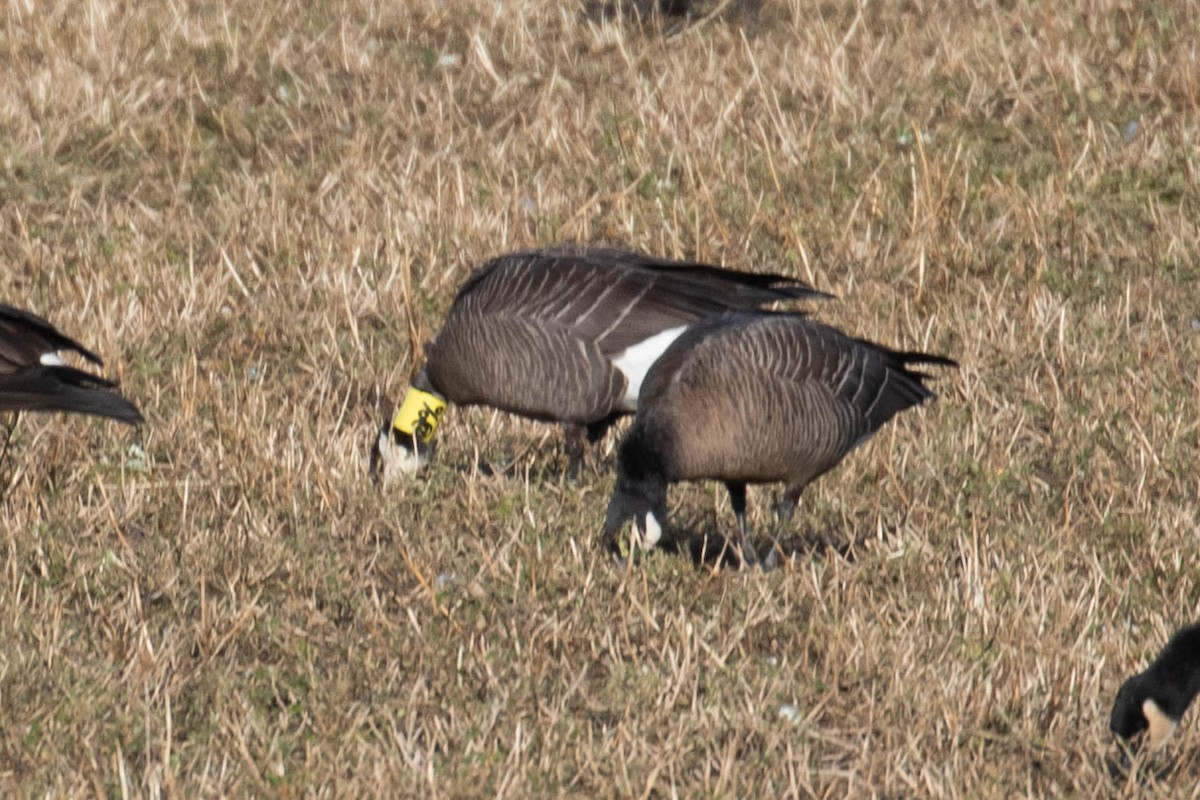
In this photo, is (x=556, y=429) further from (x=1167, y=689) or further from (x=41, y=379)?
(x=1167, y=689)

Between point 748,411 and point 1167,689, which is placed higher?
point 1167,689

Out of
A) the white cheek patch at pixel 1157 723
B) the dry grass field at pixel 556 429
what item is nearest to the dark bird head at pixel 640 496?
the dry grass field at pixel 556 429

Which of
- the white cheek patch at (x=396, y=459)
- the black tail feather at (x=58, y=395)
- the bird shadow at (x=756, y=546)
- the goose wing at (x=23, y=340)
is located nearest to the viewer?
the black tail feather at (x=58, y=395)

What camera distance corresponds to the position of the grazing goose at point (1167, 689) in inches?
154

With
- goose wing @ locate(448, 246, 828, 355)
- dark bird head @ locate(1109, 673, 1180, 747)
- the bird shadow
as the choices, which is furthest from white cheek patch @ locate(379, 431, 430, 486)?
dark bird head @ locate(1109, 673, 1180, 747)

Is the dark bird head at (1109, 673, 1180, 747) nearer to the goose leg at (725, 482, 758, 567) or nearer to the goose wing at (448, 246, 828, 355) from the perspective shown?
the goose leg at (725, 482, 758, 567)

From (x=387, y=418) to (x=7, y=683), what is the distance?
269 cm

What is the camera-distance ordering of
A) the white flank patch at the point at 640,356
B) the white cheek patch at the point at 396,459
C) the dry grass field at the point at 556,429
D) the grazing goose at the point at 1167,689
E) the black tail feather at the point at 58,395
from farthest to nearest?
the white flank patch at the point at 640,356 → the white cheek patch at the point at 396,459 → the black tail feather at the point at 58,395 → the dry grass field at the point at 556,429 → the grazing goose at the point at 1167,689

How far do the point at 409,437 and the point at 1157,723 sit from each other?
3.21 m

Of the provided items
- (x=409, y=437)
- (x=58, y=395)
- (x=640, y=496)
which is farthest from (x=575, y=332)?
(x=58, y=395)

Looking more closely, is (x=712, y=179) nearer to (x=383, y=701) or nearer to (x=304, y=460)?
(x=304, y=460)

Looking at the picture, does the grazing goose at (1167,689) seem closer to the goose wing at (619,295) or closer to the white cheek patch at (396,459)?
the goose wing at (619,295)

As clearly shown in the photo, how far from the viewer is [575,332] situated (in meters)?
6.46

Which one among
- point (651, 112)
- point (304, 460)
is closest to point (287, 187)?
point (651, 112)
